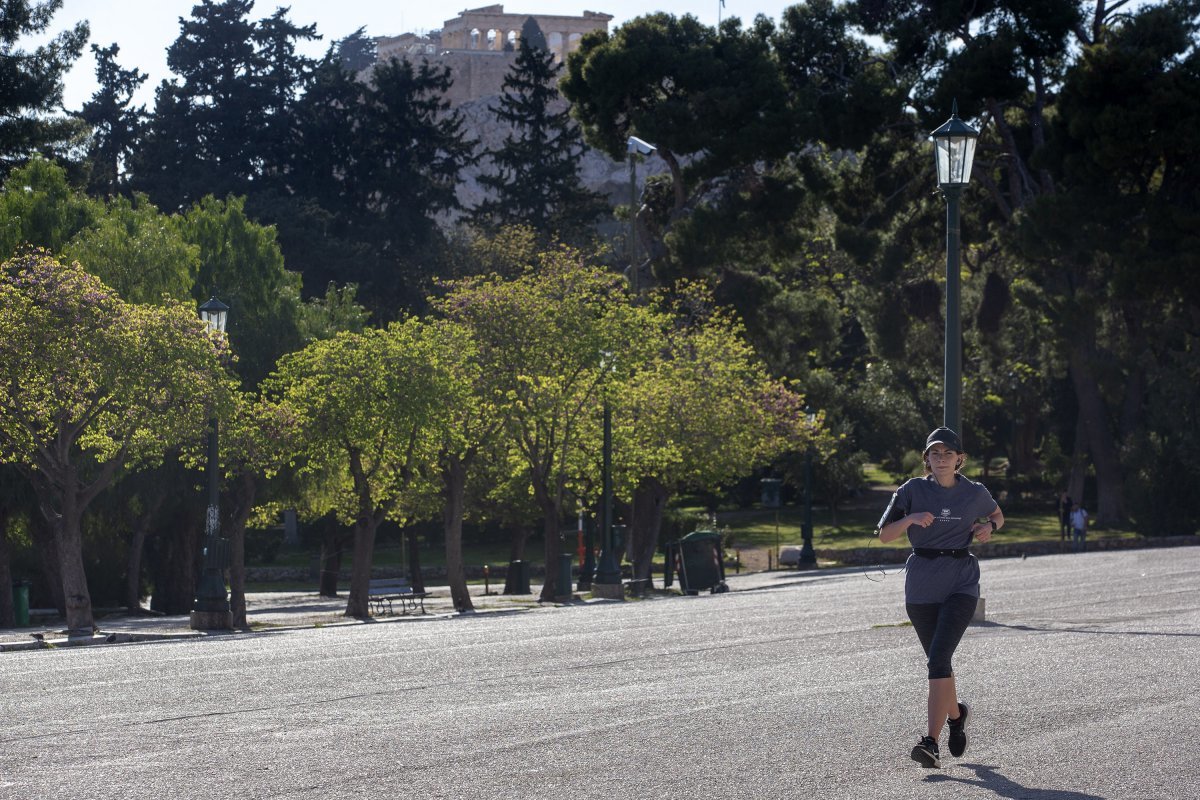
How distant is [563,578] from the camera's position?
123 feet

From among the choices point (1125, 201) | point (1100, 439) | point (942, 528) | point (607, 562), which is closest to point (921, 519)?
point (942, 528)

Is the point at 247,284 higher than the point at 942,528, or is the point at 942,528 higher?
the point at 247,284

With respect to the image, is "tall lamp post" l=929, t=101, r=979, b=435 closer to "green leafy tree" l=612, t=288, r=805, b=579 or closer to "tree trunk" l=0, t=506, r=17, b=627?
"green leafy tree" l=612, t=288, r=805, b=579

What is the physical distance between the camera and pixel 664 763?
8.88 metres

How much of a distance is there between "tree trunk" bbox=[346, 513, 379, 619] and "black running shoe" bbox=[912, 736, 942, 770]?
Answer: 26.2m

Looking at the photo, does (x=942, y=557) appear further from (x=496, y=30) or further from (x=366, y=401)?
(x=496, y=30)

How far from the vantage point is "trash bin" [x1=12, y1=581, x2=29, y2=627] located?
36125 millimetres

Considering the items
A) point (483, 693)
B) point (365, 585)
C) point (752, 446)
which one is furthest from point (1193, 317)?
point (483, 693)

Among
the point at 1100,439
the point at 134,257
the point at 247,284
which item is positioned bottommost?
the point at 1100,439

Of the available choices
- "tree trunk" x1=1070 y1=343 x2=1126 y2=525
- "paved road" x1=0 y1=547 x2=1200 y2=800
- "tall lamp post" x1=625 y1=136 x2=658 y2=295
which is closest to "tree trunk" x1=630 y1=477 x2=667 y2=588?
"tall lamp post" x1=625 y1=136 x2=658 y2=295

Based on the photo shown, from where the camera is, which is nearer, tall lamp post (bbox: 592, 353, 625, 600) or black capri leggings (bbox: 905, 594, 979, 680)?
black capri leggings (bbox: 905, 594, 979, 680)

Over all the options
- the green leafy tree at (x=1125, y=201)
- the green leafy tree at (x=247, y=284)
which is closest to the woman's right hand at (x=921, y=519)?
the green leafy tree at (x=247, y=284)

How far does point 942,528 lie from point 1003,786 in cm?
141

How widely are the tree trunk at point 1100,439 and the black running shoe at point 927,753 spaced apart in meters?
46.2
